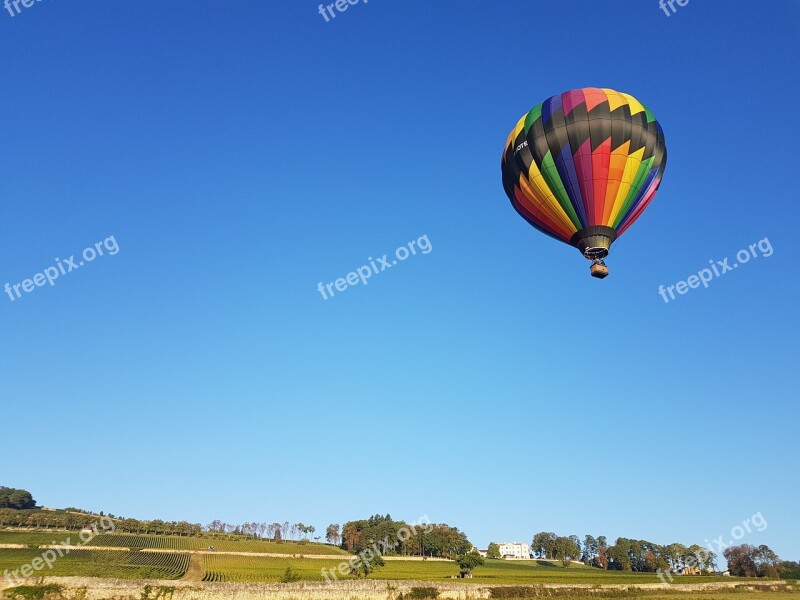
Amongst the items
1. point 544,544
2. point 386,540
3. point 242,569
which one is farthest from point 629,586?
point 544,544

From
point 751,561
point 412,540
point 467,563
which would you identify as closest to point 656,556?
point 751,561

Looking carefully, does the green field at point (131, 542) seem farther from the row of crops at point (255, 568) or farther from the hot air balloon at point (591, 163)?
the hot air balloon at point (591, 163)

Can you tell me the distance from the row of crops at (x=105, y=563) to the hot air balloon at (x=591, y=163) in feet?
137

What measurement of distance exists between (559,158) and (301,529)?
163408 mm

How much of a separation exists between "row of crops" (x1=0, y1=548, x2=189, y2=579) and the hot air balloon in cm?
4182

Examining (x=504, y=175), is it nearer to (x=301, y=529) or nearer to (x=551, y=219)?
(x=551, y=219)

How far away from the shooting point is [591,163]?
28797mm

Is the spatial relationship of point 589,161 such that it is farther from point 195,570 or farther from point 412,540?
point 412,540

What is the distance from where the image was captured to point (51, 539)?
9462 centimetres

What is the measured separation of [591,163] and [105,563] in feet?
196

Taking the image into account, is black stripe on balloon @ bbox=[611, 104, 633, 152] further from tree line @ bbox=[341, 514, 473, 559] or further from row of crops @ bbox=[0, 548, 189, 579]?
tree line @ bbox=[341, 514, 473, 559]

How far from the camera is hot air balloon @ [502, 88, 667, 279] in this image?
28922mm

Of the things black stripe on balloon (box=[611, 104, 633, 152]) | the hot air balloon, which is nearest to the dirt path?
the hot air balloon

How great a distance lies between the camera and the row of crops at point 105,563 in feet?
166
